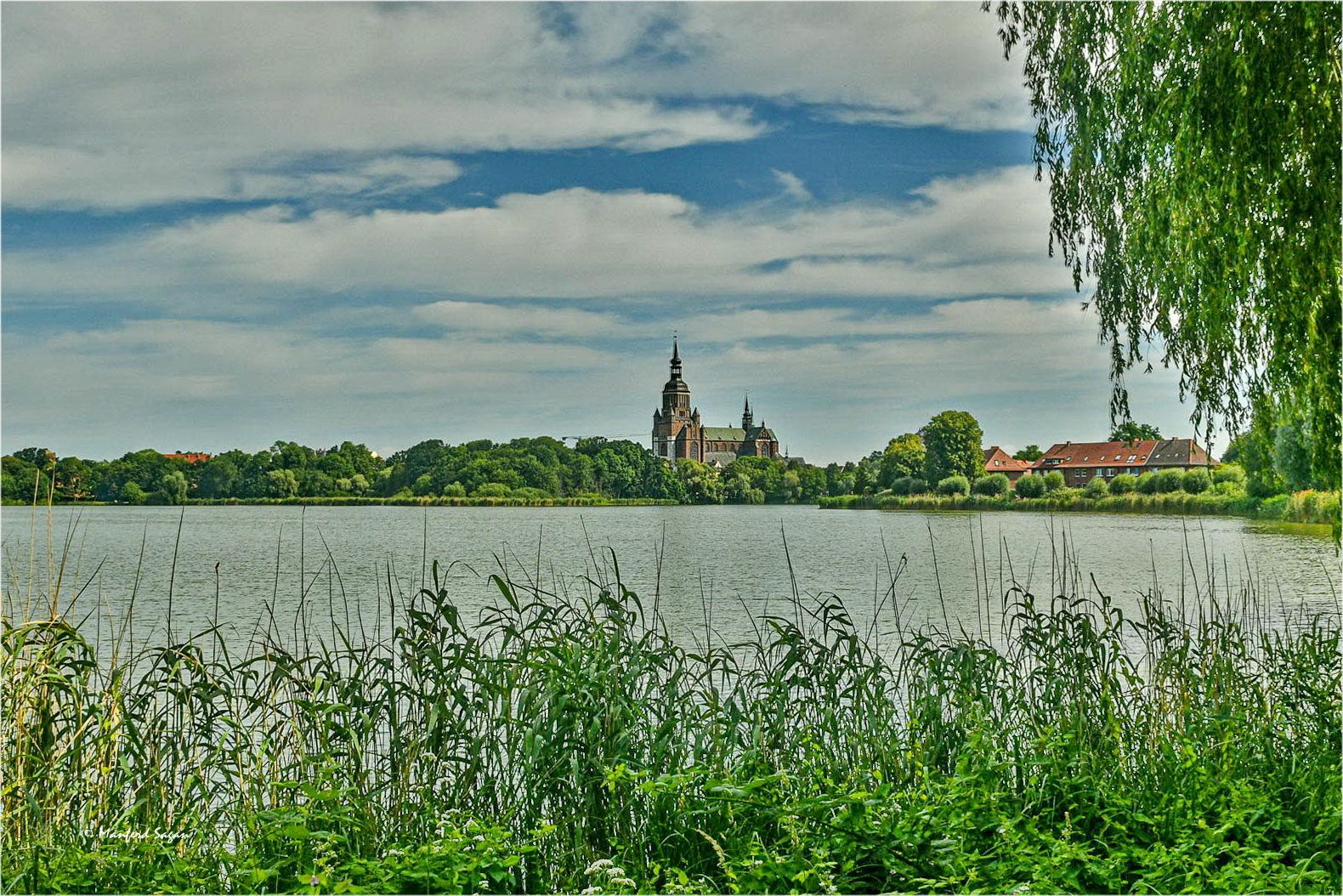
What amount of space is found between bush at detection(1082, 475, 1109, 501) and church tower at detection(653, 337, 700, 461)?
52570mm

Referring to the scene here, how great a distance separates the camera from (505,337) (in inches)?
1630

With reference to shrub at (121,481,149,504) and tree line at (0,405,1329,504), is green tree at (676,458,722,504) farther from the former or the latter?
shrub at (121,481,149,504)

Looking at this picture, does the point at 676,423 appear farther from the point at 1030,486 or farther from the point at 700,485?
the point at 1030,486

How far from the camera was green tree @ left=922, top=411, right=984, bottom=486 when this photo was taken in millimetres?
29578

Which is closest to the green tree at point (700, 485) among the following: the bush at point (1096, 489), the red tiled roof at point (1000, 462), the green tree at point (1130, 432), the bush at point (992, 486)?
the red tiled roof at point (1000, 462)

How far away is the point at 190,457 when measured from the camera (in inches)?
1072

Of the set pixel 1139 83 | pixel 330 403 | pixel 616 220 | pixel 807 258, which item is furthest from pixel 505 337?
pixel 1139 83

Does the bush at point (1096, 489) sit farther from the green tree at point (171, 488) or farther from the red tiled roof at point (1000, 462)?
the green tree at point (171, 488)

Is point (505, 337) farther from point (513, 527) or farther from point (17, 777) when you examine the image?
point (17, 777)

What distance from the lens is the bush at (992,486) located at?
28328 mm

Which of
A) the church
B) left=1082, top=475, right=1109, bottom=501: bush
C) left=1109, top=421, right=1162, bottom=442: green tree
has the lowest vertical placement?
left=1082, top=475, right=1109, bottom=501: bush

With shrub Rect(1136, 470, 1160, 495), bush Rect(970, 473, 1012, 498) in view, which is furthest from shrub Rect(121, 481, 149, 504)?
shrub Rect(1136, 470, 1160, 495)

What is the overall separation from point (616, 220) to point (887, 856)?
21879mm

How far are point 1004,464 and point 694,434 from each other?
4870 cm
